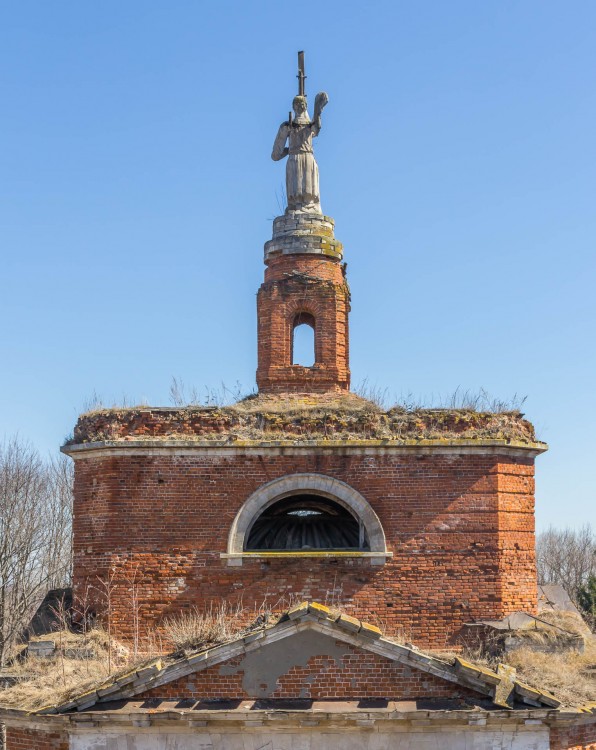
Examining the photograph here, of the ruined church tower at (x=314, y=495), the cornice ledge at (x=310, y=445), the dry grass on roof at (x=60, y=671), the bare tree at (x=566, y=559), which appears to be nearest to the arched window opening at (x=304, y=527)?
the ruined church tower at (x=314, y=495)

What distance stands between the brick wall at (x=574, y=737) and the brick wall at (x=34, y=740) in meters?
5.65

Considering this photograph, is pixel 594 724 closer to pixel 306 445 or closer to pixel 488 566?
pixel 488 566

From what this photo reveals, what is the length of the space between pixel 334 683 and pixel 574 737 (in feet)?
9.41

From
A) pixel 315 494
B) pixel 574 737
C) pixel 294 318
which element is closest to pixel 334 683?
pixel 574 737

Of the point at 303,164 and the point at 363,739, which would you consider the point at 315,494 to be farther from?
the point at 303,164

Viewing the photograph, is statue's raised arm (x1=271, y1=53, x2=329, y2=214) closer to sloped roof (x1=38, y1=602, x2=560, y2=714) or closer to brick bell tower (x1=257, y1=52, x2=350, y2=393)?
brick bell tower (x1=257, y1=52, x2=350, y2=393)

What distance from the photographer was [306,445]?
629 inches

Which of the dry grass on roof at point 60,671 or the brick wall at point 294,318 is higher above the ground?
the brick wall at point 294,318

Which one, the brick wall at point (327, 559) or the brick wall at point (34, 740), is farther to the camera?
the brick wall at point (327, 559)

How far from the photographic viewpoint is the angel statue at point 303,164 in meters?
18.9

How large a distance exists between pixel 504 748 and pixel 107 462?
23.5 feet

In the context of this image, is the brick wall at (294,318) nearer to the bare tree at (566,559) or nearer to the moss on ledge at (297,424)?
the moss on ledge at (297,424)

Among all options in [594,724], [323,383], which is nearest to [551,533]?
[323,383]

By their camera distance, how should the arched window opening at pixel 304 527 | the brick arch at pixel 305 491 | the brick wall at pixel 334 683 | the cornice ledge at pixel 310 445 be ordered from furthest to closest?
1. the arched window opening at pixel 304 527
2. the cornice ledge at pixel 310 445
3. the brick arch at pixel 305 491
4. the brick wall at pixel 334 683
